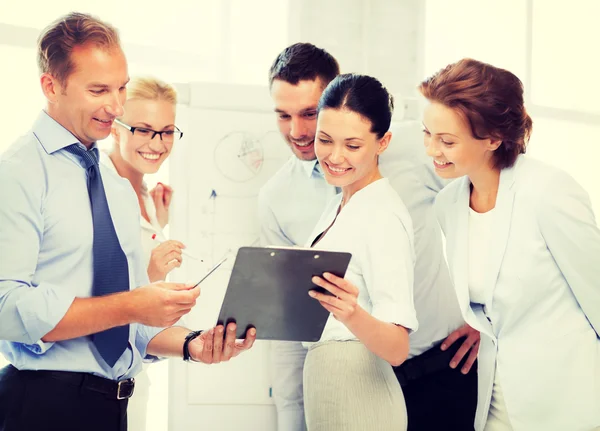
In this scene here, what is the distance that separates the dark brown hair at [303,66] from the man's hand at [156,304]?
2.77 ft

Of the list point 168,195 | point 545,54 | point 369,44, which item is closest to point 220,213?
point 168,195

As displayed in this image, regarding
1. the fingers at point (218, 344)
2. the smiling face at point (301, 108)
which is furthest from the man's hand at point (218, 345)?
the smiling face at point (301, 108)

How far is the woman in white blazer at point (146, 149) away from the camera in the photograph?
2158 mm

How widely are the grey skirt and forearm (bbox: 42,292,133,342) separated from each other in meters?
0.46

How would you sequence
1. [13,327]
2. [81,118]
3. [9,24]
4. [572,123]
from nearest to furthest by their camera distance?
[13,327]
[81,118]
[9,24]
[572,123]

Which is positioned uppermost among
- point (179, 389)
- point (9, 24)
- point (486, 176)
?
point (9, 24)

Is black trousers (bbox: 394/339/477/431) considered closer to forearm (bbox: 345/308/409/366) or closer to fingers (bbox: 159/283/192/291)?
forearm (bbox: 345/308/409/366)

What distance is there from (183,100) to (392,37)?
1.76 meters

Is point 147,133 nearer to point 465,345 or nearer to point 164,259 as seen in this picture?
point 164,259

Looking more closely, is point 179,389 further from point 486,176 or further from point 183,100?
point 486,176

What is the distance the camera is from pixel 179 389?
89.6 inches

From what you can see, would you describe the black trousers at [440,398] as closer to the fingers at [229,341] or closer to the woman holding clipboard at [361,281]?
the woman holding clipboard at [361,281]

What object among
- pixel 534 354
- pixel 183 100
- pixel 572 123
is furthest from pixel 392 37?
pixel 534 354

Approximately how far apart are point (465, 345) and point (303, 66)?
91 cm
